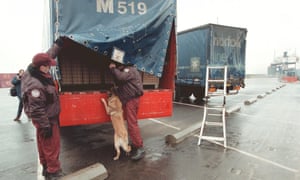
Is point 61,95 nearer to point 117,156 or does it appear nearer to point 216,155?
point 117,156

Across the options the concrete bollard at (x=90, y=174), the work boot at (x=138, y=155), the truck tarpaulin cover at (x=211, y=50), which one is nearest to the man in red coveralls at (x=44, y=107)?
the concrete bollard at (x=90, y=174)

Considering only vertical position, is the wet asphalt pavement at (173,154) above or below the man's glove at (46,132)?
below

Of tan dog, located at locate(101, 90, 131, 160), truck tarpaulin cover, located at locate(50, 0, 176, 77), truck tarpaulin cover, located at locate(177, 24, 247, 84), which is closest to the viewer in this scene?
truck tarpaulin cover, located at locate(50, 0, 176, 77)

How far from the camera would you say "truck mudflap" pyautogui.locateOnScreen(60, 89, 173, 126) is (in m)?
3.74

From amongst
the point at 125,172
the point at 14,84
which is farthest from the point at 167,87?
the point at 14,84

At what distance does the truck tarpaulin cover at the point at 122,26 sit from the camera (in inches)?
144

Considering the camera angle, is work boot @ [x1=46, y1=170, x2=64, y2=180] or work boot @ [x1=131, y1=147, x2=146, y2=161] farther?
work boot @ [x1=131, y1=147, x2=146, y2=161]

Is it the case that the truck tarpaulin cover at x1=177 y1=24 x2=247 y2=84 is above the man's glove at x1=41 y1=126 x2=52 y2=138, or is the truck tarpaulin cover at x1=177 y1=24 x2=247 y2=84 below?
above

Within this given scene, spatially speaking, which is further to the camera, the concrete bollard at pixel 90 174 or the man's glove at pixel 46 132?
the concrete bollard at pixel 90 174

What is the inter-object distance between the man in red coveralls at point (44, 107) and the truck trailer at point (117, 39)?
1.84ft

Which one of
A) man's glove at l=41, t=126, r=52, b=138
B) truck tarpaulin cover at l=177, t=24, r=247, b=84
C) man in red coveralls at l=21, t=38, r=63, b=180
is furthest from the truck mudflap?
truck tarpaulin cover at l=177, t=24, r=247, b=84

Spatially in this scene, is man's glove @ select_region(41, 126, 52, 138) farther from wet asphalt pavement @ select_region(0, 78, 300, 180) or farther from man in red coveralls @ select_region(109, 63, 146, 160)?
man in red coveralls @ select_region(109, 63, 146, 160)

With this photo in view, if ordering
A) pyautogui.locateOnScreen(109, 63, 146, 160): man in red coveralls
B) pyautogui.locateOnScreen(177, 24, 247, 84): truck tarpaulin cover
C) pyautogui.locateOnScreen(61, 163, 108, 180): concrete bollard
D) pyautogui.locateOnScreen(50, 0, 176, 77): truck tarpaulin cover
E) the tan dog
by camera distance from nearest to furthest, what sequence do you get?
pyautogui.locateOnScreen(61, 163, 108, 180): concrete bollard, pyautogui.locateOnScreen(50, 0, 176, 77): truck tarpaulin cover, the tan dog, pyautogui.locateOnScreen(109, 63, 146, 160): man in red coveralls, pyautogui.locateOnScreen(177, 24, 247, 84): truck tarpaulin cover

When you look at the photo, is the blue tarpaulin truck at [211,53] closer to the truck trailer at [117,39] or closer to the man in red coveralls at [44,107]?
the truck trailer at [117,39]
